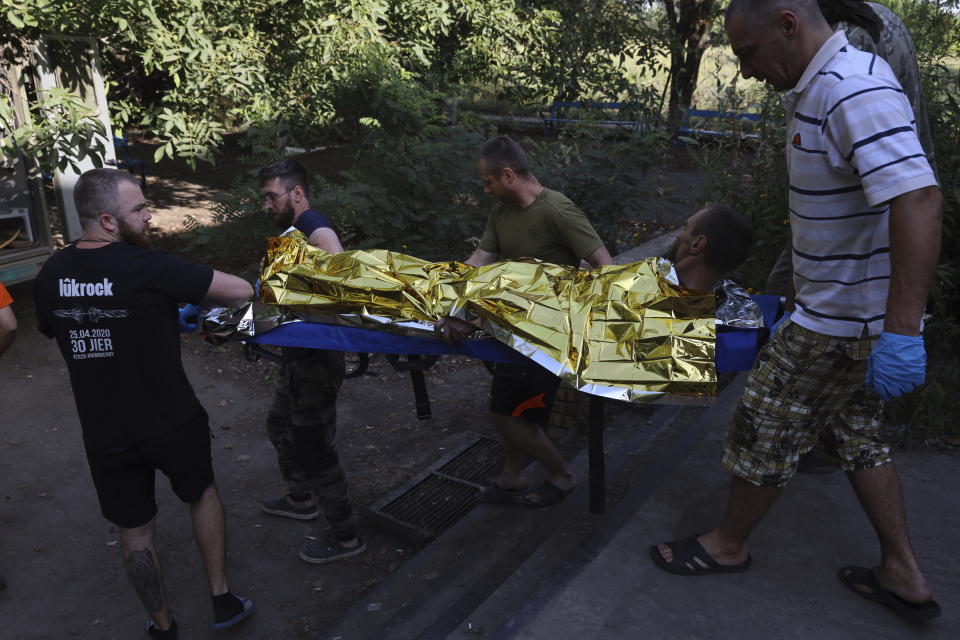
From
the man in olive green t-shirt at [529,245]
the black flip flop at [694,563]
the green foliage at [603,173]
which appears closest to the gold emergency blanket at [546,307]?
the man in olive green t-shirt at [529,245]

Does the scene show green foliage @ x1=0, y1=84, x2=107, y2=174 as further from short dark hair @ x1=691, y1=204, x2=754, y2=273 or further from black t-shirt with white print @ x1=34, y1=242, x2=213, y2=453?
short dark hair @ x1=691, y1=204, x2=754, y2=273

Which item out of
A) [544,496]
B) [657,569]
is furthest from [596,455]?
[544,496]

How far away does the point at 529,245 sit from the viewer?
3371mm

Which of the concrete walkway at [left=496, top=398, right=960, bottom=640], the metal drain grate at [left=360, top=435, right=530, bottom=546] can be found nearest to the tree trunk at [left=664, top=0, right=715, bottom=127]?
the metal drain grate at [left=360, top=435, right=530, bottom=546]

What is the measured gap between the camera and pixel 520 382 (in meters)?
3.22

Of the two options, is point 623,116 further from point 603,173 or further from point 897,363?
point 897,363

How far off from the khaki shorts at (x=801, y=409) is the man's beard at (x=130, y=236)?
2.15 metres

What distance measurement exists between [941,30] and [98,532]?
5786mm

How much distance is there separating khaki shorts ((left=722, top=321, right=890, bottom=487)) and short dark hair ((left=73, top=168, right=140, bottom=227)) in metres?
2.23

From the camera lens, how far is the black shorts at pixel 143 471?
8.70 feet

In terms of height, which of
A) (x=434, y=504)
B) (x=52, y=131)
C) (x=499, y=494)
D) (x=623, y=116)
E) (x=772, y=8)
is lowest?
(x=434, y=504)

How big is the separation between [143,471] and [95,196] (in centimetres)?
98

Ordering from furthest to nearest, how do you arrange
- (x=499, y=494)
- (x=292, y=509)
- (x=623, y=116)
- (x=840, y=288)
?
1. (x=623, y=116)
2. (x=292, y=509)
3. (x=499, y=494)
4. (x=840, y=288)

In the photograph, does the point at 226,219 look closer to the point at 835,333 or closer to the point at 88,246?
the point at 88,246
